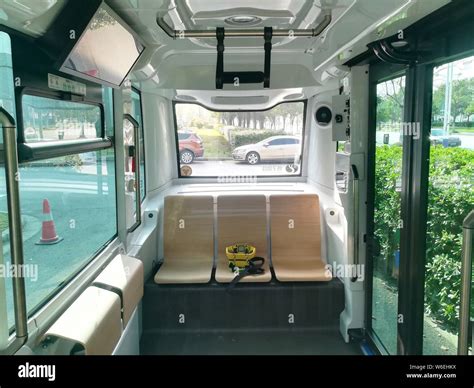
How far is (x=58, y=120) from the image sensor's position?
1999 millimetres

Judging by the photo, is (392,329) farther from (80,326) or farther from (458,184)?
(80,326)

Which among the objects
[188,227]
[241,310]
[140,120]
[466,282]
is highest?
[140,120]

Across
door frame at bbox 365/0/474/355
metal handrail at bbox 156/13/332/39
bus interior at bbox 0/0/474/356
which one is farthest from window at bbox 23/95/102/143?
door frame at bbox 365/0/474/355

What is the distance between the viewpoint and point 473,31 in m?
1.73

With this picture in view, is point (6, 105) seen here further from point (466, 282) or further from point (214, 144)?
point (214, 144)

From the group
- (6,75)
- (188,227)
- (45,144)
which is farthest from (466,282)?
(188,227)

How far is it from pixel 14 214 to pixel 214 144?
3767mm

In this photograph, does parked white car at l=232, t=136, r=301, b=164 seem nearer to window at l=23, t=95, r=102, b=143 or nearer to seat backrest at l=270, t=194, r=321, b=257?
seat backrest at l=270, t=194, r=321, b=257

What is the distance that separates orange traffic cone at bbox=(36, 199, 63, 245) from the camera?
6.50ft

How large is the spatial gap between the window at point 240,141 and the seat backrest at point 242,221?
104 cm

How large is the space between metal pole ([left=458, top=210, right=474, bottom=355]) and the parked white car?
3839 millimetres

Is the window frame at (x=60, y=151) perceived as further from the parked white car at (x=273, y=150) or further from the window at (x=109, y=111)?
the parked white car at (x=273, y=150)

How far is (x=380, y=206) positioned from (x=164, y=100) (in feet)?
9.52

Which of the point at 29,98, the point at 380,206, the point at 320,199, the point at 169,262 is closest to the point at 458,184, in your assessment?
the point at 380,206
